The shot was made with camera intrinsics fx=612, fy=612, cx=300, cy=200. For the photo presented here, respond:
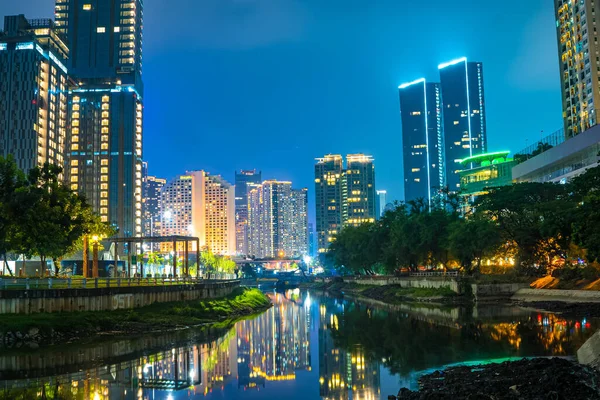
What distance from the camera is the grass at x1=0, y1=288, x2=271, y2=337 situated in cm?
4044

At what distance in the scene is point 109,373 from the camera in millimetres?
30094

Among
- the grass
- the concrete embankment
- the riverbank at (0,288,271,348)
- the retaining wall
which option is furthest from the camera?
the concrete embankment

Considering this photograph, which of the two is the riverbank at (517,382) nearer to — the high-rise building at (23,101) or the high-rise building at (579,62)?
the high-rise building at (579,62)

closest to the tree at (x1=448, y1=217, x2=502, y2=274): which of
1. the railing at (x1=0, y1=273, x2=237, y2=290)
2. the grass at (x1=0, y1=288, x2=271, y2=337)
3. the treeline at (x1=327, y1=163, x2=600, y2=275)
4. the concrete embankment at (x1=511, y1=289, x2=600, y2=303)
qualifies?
the treeline at (x1=327, y1=163, x2=600, y2=275)

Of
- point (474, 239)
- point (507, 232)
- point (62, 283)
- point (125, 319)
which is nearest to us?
point (62, 283)

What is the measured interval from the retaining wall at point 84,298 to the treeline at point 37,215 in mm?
9868

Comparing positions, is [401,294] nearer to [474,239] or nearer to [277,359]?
[474,239]

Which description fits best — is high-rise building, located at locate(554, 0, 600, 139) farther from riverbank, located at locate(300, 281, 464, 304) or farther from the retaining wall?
the retaining wall

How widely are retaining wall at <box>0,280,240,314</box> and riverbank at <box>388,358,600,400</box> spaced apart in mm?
28658

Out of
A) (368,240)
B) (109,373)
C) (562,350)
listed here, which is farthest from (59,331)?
(368,240)

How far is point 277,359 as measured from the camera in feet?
127

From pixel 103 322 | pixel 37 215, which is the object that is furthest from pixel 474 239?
pixel 37 215

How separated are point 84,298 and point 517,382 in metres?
33.9

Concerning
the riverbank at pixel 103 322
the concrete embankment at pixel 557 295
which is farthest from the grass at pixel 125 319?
the concrete embankment at pixel 557 295
